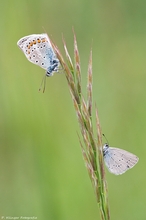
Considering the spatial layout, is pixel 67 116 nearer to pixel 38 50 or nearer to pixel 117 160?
pixel 38 50

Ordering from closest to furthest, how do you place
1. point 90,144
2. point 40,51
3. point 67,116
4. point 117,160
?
point 90,144 → point 117,160 → point 40,51 → point 67,116

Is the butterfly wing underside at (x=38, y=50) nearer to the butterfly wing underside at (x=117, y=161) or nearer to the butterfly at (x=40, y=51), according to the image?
the butterfly at (x=40, y=51)

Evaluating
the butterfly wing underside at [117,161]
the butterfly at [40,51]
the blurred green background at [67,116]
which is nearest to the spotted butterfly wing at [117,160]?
the butterfly wing underside at [117,161]

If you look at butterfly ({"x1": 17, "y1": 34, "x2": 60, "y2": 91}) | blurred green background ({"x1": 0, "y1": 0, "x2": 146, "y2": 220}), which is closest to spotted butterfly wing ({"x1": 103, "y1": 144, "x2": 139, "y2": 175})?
blurred green background ({"x1": 0, "y1": 0, "x2": 146, "y2": 220})

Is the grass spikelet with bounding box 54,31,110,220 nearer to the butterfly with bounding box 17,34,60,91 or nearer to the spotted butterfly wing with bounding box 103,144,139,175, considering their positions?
the spotted butterfly wing with bounding box 103,144,139,175

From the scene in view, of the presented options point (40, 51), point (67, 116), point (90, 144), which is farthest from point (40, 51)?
point (90, 144)

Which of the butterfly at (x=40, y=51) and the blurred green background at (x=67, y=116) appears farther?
the blurred green background at (x=67, y=116)

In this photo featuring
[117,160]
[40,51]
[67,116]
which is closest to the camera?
[117,160]
